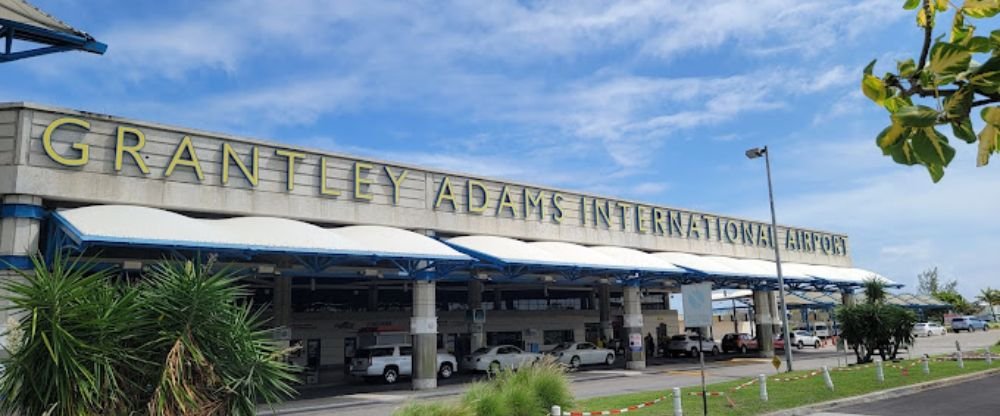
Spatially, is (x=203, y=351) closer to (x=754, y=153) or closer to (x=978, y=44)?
(x=978, y=44)

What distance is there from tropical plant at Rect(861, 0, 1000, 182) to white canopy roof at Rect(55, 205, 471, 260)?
18.8 metres

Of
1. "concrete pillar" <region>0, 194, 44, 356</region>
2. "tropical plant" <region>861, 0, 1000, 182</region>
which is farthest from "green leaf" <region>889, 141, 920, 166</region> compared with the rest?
"concrete pillar" <region>0, 194, 44, 356</region>

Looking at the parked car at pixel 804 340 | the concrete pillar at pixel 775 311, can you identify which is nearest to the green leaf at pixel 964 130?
the concrete pillar at pixel 775 311

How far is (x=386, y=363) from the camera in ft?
100

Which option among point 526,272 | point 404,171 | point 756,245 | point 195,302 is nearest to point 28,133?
point 404,171

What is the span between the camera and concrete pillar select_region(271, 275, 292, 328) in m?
30.8

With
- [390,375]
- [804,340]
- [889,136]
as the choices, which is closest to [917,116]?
[889,136]

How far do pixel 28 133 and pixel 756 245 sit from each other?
42.0 metres

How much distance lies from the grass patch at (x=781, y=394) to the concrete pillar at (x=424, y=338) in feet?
28.9

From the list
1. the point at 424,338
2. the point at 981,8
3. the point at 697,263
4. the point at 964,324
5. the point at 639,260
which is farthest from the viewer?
the point at 964,324

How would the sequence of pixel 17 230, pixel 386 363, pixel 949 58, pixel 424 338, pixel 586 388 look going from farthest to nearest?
pixel 386 363
pixel 424 338
pixel 586 388
pixel 17 230
pixel 949 58

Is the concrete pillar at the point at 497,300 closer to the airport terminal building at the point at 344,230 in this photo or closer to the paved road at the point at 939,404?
the airport terminal building at the point at 344,230

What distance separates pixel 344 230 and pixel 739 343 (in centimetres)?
3047

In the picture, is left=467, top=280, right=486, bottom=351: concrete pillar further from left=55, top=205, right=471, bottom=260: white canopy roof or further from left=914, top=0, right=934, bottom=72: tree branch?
left=914, top=0, right=934, bottom=72: tree branch
